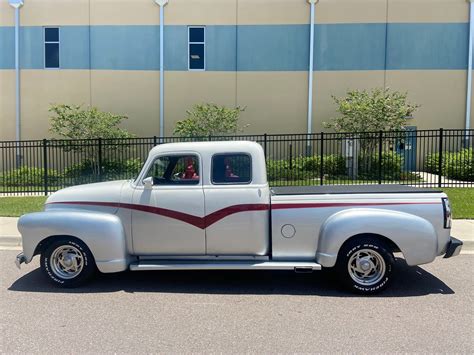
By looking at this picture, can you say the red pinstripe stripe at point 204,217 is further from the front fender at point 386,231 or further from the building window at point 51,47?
the building window at point 51,47

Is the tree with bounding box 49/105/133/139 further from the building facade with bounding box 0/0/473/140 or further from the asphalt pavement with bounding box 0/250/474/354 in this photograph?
the asphalt pavement with bounding box 0/250/474/354

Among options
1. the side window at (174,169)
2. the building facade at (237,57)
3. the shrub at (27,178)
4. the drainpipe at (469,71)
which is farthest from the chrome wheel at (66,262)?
the drainpipe at (469,71)

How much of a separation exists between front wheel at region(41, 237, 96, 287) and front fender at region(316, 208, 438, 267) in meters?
2.98

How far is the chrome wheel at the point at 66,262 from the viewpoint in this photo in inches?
213

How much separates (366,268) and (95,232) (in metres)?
3.40

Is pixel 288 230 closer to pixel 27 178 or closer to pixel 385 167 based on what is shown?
pixel 385 167

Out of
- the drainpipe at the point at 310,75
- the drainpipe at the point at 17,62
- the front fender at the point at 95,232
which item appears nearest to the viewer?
the front fender at the point at 95,232

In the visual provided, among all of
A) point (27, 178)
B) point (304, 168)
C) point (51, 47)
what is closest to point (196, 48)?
point (51, 47)

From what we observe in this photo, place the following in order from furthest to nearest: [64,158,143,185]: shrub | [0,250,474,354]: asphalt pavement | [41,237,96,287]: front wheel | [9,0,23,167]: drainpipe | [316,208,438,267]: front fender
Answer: [9,0,23,167]: drainpipe, [64,158,143,185]: shrub, [41,237,96,287]: front wheel, [316,208,438,267]: front fender, [0,250,474,354]: asphalt pavement

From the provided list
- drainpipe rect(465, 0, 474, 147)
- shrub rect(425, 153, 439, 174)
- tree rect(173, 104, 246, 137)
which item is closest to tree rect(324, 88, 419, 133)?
shrub rect(425, 153, 439, 174)

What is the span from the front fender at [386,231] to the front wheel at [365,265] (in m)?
0.14

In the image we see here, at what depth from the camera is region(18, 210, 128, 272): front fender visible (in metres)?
5.22

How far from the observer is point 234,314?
15.0 feet

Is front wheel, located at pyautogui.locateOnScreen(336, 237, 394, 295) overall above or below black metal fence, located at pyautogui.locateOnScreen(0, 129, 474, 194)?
below
